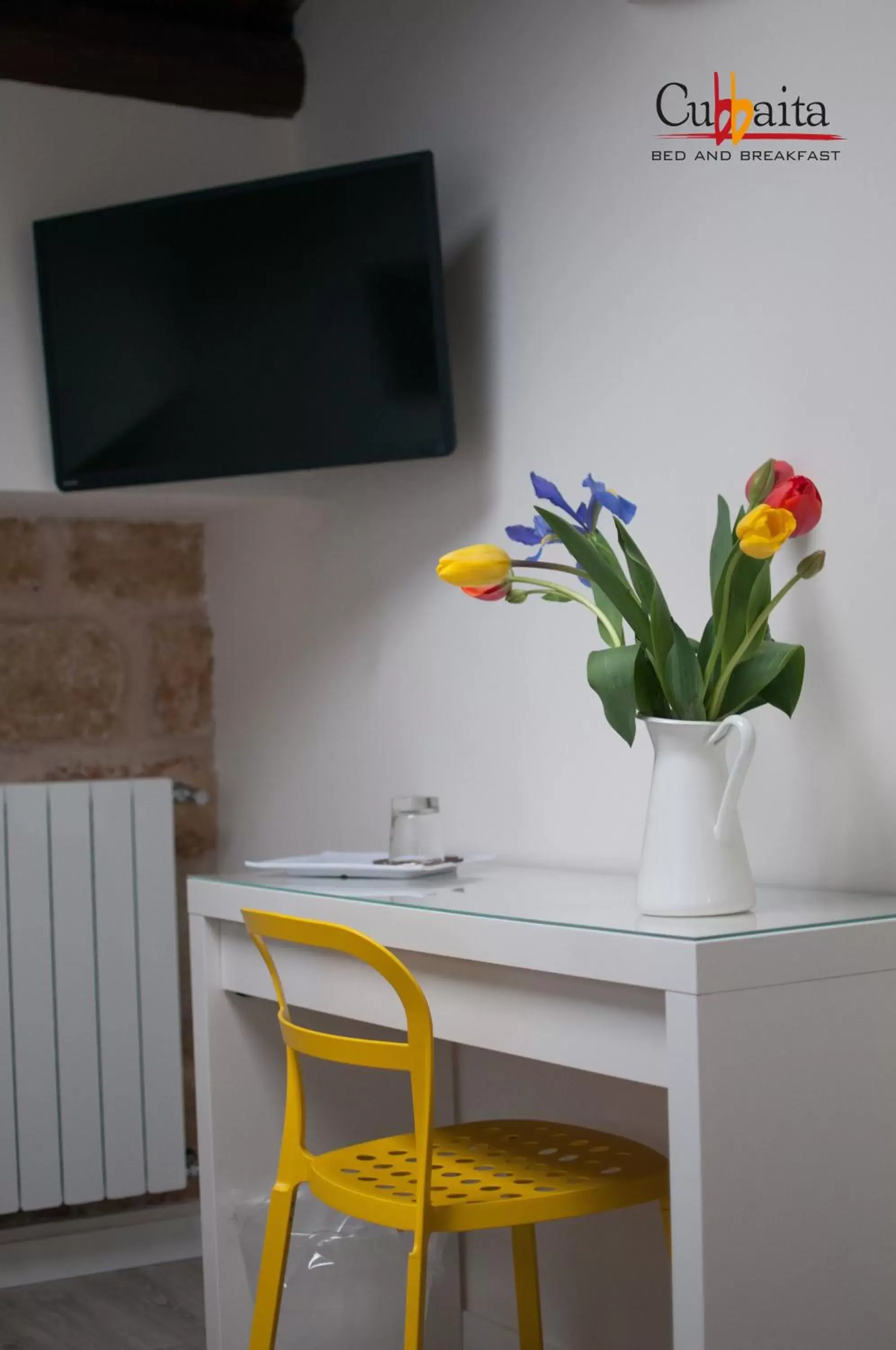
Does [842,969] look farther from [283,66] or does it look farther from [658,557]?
[283,66]

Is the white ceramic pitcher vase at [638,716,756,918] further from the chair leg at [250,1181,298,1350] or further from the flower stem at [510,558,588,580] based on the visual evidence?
the chair leg at [250,1181,298,1350]

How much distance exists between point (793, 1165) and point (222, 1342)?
121 centimetres

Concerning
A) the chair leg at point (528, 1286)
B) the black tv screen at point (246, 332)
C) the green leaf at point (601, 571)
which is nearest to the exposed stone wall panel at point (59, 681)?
the black tv screen at point (246, 332)

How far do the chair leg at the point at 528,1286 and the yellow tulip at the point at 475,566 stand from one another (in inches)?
35.9

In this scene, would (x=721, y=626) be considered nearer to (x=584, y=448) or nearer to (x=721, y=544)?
(x=721, y=544)

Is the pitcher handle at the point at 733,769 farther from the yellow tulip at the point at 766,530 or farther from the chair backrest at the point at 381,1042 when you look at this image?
the chair backrest at the point at 381,1042

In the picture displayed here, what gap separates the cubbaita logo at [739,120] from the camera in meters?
1.86

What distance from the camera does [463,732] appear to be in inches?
102

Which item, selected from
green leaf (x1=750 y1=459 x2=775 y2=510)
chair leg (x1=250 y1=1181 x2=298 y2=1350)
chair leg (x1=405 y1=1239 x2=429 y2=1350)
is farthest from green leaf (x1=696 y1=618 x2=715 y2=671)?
chair leg (x1=250 y1=1181 x2=298 y2=1350)

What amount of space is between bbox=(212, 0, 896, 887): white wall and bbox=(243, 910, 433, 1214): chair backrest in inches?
21.9

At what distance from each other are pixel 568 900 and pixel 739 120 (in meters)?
1.03

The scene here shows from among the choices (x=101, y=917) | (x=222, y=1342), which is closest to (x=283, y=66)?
(x=101, y=917)

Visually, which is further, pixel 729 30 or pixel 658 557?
pixel 658 557

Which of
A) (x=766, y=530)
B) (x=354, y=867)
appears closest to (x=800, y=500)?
(x=766, y=530)
